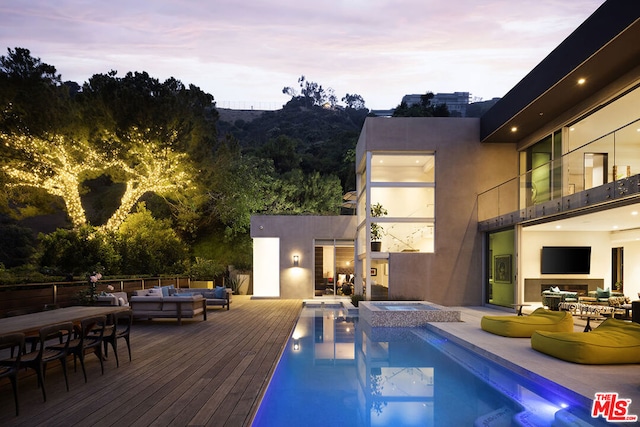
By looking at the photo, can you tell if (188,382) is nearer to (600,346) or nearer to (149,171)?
(600,346)

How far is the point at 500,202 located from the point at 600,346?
797cm

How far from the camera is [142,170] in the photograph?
18.3 m

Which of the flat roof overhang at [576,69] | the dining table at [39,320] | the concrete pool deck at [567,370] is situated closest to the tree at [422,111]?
the flat roof overhang at [576,69]

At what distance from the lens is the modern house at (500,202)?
10430mm

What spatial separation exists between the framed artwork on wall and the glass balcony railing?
1213mm

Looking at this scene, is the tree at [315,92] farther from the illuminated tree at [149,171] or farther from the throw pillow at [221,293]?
the throw pillow at [221,293]

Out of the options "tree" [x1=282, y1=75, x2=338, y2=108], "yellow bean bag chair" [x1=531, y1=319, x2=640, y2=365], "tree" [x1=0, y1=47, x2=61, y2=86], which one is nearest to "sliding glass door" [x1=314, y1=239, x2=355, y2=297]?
"tree" [x1=0, y1=47, x2=61, y2=86]

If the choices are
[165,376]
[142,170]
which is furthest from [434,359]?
[142,170]

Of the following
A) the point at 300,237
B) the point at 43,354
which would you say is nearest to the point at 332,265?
the point at 300,237

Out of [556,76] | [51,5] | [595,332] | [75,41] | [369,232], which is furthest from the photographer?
[75,41]

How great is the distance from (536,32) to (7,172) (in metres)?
22.4

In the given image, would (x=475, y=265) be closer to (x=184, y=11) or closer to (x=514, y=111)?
(x=514, y=111)

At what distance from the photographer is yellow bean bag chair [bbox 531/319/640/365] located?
5652 millimetres

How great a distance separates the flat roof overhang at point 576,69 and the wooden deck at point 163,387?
25.2 feet
